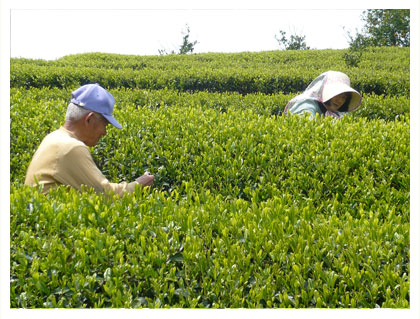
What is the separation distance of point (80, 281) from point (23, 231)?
69cm

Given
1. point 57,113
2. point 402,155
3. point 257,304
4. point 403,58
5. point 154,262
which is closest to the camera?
point 257,304

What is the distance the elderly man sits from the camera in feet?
12.1

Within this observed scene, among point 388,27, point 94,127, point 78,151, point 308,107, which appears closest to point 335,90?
point 308,107

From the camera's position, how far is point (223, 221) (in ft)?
11.4

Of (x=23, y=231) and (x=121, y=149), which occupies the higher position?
(x=121, y=149)

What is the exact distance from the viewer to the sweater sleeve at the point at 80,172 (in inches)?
145

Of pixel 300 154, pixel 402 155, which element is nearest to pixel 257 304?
pixel 300 154

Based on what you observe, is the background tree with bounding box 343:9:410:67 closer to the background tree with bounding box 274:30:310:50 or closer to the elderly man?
the background tree with bounding box 274:30:310:50

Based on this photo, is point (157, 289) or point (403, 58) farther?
point (403, 58)

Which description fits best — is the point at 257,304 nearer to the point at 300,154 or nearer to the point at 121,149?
the point at 300,154

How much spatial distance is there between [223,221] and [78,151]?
1.40m

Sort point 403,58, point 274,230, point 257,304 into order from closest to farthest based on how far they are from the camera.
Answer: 1. point 257,304
2. point 274,230
3. point 403,58

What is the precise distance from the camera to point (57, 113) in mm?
A: 6461

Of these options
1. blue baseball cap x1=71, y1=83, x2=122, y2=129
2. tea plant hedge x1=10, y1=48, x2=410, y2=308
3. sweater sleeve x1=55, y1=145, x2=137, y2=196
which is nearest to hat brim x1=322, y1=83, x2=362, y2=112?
tea plant hedge x1=10, y1=48, x2=410, y2=308
